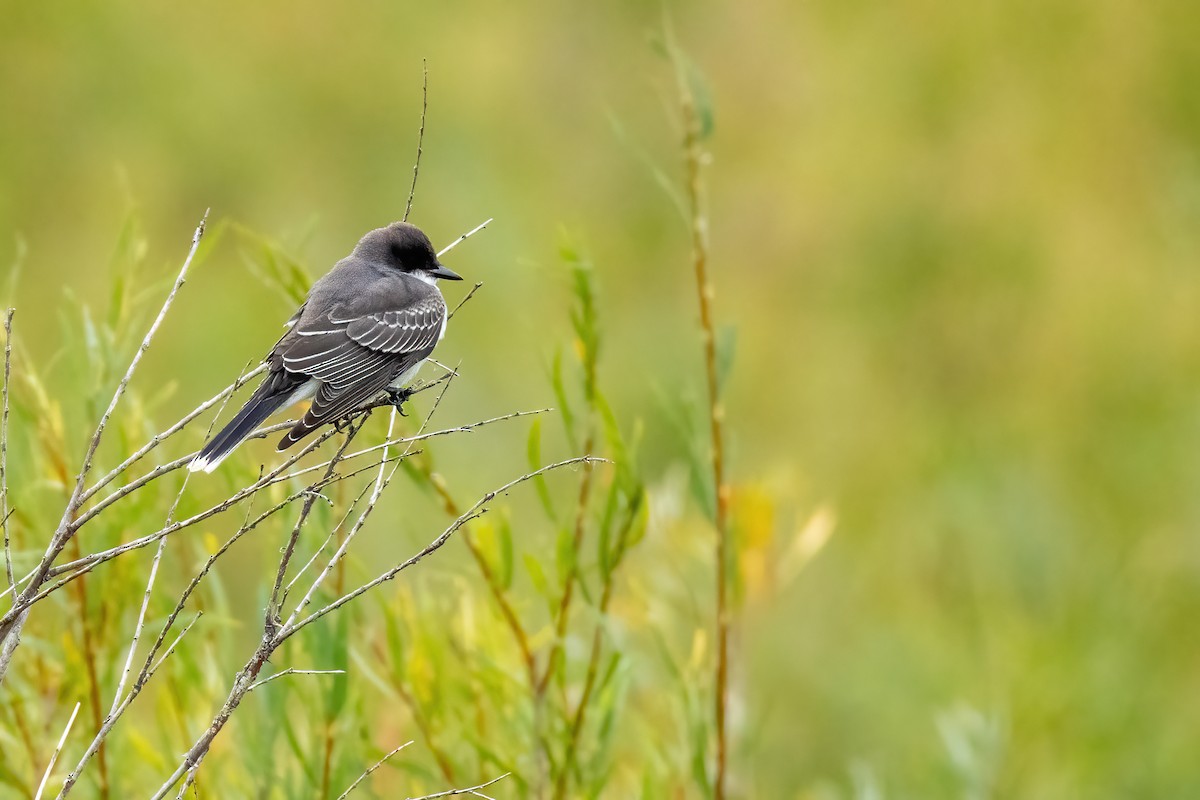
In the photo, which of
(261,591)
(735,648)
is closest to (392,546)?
(735,648)

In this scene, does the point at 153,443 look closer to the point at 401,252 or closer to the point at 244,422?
the point at 244,422

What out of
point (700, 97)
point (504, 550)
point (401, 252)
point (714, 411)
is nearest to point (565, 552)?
point (504, 550)

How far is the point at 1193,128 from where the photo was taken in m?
7.78

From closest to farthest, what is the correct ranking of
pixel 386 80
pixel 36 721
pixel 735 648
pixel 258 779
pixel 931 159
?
1. pixel 258 779
2. pixel 36 721
3. pixel 735 648
4. pixel 931 159
5. pixel 386 80

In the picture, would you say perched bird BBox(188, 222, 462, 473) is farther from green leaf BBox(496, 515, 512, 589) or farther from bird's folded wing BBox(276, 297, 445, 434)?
green leaf BBox(496, 515, 512, 589)

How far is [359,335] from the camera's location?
12.0 feet

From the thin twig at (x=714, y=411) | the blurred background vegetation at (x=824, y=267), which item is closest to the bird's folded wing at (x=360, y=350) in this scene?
the thin twig at (x=714, y=411)

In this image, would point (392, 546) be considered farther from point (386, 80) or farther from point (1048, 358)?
point (386, 80)

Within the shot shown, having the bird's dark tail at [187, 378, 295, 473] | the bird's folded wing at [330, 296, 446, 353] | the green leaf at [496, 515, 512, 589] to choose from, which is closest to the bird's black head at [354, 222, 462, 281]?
the bird's folded wing at [330, 296, 446, 353]

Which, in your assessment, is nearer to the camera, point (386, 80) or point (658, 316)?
point (658, 316)

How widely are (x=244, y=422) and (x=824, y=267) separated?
5.60 meters

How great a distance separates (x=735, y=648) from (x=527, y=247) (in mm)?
4642

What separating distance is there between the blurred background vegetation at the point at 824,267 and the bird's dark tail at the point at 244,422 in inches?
56.2

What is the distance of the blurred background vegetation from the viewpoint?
215 inches
